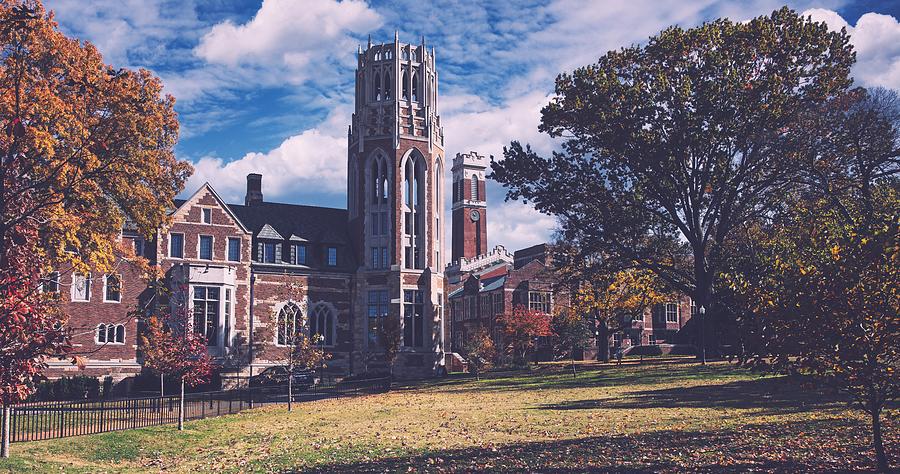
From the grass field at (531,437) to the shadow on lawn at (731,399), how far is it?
0.06 metres

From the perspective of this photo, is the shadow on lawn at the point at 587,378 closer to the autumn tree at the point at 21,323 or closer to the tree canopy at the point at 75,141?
the tree canopy at the point at 75,141

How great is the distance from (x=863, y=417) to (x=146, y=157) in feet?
82.4

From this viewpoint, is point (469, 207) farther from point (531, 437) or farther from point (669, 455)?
point (669, 455)

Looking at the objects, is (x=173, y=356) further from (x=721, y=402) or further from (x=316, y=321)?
(x=316, y=321)

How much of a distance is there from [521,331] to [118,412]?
38.5m

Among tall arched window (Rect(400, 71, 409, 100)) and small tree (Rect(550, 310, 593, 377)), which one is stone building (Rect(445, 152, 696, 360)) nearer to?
small tree (Rect(550, 310, 593, 377))

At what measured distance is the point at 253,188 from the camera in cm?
6581

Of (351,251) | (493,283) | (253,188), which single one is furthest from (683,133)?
(493,283)

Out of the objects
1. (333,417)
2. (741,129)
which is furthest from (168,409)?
(741,129)

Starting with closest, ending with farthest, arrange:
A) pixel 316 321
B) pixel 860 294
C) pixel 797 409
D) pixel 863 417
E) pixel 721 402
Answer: pixel 860 294, pixel 863 417, pixel 797 409, pixel 721 402, pixel 316 321

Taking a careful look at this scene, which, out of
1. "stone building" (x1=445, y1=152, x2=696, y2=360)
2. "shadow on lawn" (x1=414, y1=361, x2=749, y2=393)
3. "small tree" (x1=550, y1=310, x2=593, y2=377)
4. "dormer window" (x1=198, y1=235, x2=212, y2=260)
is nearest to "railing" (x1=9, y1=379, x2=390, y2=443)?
"shadow on lawn" (x1=414, y1=361, x2=749, y2=393)

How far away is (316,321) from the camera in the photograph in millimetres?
59344

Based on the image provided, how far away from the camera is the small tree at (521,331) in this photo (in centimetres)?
6266

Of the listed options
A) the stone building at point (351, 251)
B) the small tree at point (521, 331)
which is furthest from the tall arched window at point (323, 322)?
the small tree at point (521, 331)
